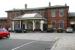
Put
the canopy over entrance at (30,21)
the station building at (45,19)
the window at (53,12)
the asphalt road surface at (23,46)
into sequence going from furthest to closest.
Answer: the window at (53,12)
the station building at (45,19)
the canopy over entrance at (30,21)
the asphalt road surface at (23,46)

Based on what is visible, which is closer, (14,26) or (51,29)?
(51,29)

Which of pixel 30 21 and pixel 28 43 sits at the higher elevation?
pixel 30 21

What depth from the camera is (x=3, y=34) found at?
3488 cm

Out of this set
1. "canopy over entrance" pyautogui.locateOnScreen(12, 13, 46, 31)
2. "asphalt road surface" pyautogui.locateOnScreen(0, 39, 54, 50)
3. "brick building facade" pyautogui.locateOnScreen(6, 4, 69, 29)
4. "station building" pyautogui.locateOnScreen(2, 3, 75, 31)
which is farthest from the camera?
"brick building facade" pyautogui.locateOnScreen(6, 4, 69, 29)

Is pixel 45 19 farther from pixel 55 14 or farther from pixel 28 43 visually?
pixel 28 43

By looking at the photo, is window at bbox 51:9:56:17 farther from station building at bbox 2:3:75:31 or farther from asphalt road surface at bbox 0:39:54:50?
asphalt road surface at bbox 0:39:54:50

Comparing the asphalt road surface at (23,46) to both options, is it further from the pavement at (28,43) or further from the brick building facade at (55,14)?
the brick building facade at (55,14)

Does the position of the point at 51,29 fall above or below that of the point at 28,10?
below

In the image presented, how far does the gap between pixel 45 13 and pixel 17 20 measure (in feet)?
28.6

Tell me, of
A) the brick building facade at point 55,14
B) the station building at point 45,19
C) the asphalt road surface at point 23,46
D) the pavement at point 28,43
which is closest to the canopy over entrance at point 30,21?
the station building at point 45,19

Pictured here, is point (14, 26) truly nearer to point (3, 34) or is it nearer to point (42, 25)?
point (42, 25)

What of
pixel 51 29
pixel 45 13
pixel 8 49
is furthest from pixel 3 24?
pixel 8 49

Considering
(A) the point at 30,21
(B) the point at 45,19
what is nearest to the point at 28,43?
(A) the point at 30,21

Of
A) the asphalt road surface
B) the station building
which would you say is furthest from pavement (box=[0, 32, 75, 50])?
the station building
